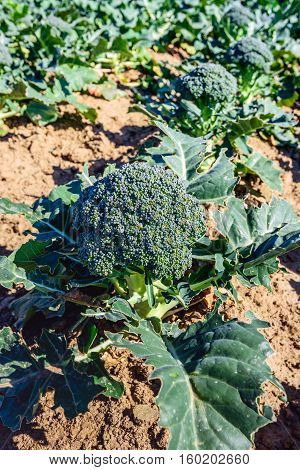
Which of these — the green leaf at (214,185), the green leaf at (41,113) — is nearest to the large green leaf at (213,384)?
the green leaf at (214,185)

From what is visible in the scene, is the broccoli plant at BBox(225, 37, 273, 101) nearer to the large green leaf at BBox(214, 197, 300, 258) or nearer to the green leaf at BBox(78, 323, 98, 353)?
the large green leaf at BBox(214, 197, 300, 258)

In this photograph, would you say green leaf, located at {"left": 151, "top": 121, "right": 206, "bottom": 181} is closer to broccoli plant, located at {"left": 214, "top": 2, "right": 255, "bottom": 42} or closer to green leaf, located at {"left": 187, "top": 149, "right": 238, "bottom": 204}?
green leaf, located at {"left": 187, "top": 149, "right": 238, "bottom": 204}

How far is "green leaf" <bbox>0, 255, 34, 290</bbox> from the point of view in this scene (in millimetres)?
2818

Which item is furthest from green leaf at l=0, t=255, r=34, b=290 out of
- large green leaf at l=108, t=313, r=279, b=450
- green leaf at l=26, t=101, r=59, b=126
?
green leaf at l=26, t=101, r=59, b=126

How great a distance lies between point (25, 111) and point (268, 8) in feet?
12.3

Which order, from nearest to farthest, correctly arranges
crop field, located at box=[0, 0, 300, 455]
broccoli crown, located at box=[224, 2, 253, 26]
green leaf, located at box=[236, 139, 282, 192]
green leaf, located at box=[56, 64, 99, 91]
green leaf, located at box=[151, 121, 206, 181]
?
1. crop field, located at box=[0, 0, 300, 455]
2. green leaf, located at box=[151, 121, 206, 181]
3. green leaf, located at box=[236, 139, 282, 192]
4. green leaf, located at box=[56, 64, 99, 91]
5. broccoli crown, located at box=[224, 2, 253, 26]

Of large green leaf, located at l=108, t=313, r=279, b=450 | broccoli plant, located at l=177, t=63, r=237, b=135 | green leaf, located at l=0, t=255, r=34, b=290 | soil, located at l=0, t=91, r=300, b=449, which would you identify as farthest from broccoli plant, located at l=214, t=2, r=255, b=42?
large green leaf, located at l=108, t=313, r=279, b=450

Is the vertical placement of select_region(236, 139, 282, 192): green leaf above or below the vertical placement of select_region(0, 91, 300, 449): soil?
above

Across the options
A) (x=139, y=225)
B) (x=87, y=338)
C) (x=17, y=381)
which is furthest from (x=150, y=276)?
(x=17, y=381)

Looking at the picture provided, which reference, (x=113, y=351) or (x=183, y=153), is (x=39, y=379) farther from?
(x=183, y=153)

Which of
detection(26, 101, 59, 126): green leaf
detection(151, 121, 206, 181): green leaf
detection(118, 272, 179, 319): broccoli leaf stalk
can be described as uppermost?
detection(151, 121, 206, 181): green leaf

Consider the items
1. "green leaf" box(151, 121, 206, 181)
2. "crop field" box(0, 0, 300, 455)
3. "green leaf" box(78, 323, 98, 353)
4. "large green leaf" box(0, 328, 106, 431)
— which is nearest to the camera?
"crop field" box(0, 0, 300, 455)

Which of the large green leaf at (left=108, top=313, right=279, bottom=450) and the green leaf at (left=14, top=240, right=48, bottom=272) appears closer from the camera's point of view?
the large green leaf at (left=108, top=313, right=279, bottom=450)

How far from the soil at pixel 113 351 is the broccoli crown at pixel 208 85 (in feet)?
2.41
